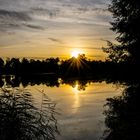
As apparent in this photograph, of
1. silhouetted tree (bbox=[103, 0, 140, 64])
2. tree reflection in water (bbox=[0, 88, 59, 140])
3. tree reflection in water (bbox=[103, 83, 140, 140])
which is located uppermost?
silhouetted tree (bbox=[103, 0, 140, 64])

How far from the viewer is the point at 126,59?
122ft

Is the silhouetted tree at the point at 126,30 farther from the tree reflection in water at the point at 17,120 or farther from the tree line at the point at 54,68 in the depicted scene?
the tree line at the point at 54,68

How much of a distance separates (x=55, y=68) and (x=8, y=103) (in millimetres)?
177741

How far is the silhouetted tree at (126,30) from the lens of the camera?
35406mm

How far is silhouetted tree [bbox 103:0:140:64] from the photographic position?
35406 mm

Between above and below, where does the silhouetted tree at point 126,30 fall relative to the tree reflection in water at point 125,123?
above

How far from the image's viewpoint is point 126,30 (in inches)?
1469

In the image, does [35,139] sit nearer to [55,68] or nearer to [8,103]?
[8,103]

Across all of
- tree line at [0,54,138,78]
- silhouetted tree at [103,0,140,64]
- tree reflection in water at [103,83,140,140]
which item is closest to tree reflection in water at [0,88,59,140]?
tree reflection in water at [103,83,140,140]

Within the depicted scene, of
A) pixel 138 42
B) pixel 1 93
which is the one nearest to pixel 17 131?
pixel 1 93

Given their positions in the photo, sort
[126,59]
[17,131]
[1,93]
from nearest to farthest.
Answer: [17,131] < [1,93] < [126,59]

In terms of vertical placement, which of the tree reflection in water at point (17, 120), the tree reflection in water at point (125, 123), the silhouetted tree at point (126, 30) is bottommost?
the tree reflection in water at point (125, 123)

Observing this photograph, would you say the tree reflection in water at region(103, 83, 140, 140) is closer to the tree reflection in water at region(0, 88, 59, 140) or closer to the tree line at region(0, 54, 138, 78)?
the tree reflection in water at region(0, 88, 59, 140)

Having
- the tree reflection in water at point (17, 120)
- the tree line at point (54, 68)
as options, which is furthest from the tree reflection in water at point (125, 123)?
the tree line at point (54, 68)
